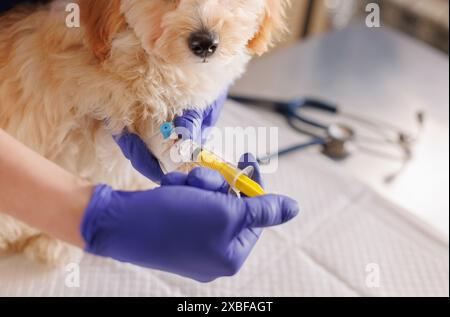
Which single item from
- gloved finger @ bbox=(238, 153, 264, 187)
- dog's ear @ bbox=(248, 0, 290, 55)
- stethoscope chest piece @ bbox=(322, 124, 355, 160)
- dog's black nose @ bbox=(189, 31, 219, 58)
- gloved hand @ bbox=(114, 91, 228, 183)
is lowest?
stethoscope chest piece @ bbox=(322, 124, 355, 160)

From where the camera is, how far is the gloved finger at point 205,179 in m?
0.62

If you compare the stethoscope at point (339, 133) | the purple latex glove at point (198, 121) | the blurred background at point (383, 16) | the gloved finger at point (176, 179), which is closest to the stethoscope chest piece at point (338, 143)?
the stethoscope at point (339, 133)

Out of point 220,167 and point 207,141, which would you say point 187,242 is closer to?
point 220,167

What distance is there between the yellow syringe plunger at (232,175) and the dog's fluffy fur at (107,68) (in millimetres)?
133

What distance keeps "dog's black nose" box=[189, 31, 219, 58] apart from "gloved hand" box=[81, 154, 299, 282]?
200mm

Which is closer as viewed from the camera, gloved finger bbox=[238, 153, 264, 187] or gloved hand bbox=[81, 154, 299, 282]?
gloved hand bbox=[81, 154, 299, 282]

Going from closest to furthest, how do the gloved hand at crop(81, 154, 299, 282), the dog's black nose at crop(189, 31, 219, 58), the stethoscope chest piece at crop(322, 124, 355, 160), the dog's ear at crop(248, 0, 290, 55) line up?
the gloved hand at crop(81, 154, 299, 282), the dog's black nose at crop(189, 31, 219, 58), the dog's ear at crop(248, 0, 290, 55), the stethoscope chest piece at crop(322, 124, 355, 160)

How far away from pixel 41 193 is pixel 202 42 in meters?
0.28

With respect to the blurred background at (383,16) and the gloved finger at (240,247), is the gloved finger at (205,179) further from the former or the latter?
the blurred background at (383,16)

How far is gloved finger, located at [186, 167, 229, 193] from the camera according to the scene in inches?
24.3

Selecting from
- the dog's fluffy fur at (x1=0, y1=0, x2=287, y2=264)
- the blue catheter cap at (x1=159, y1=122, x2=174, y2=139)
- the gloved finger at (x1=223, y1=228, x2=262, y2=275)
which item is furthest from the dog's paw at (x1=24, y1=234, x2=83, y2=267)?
the gloved finger at (x1=223, y1=228, x2=262, y2=275)

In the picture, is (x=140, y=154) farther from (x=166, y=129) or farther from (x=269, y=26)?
(x=269, y=26)

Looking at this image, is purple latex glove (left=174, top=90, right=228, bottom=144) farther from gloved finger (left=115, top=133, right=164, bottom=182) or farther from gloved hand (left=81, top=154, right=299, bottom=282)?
gloved hand (left=81, top=154, right=299, bottom=282)

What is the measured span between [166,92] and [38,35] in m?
0.21
